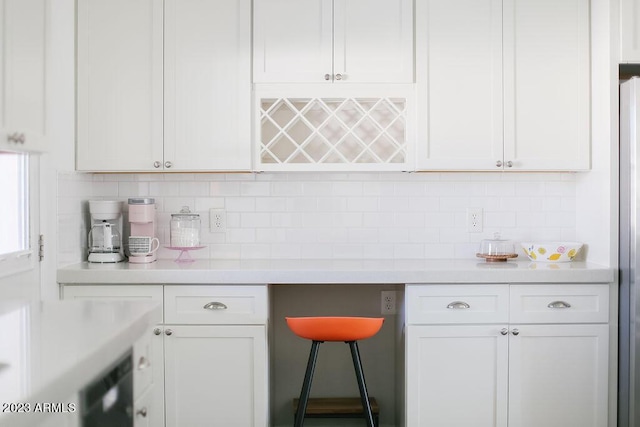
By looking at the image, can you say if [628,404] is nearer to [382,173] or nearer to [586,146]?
[586,146]

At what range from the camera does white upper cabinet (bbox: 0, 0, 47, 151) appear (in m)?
1.68

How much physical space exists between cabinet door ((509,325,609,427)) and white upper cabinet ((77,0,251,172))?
1.55m

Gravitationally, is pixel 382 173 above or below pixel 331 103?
below

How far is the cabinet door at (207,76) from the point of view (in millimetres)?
3160

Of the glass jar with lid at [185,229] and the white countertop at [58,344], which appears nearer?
the white countertop at [58,344]

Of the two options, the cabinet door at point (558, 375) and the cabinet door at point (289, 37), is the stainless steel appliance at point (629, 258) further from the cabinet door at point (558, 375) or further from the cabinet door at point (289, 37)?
the cabinet door at point (289, 37)

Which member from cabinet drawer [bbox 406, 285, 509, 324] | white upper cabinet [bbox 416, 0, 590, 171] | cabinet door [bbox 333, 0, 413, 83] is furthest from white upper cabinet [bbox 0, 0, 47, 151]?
white upper cabinet [bbox 416, 0, 590, 171]

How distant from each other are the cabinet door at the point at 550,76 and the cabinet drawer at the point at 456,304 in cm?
68

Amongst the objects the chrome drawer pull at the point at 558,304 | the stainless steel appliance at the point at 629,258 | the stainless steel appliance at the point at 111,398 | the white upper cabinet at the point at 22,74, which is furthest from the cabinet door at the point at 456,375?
the white upper cabinet at the point at 22,74

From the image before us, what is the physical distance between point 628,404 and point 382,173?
1.58 m

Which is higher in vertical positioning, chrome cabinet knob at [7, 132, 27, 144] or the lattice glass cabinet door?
the lattice glass cabinet door

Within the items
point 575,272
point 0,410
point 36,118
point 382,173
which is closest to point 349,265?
point 382,173

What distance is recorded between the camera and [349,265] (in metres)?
3.11

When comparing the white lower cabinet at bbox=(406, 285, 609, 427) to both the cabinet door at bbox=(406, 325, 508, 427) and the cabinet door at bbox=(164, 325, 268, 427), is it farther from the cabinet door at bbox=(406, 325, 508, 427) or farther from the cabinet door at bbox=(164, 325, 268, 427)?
the cabinet door at bbox=(164, 325, 268, 427)
